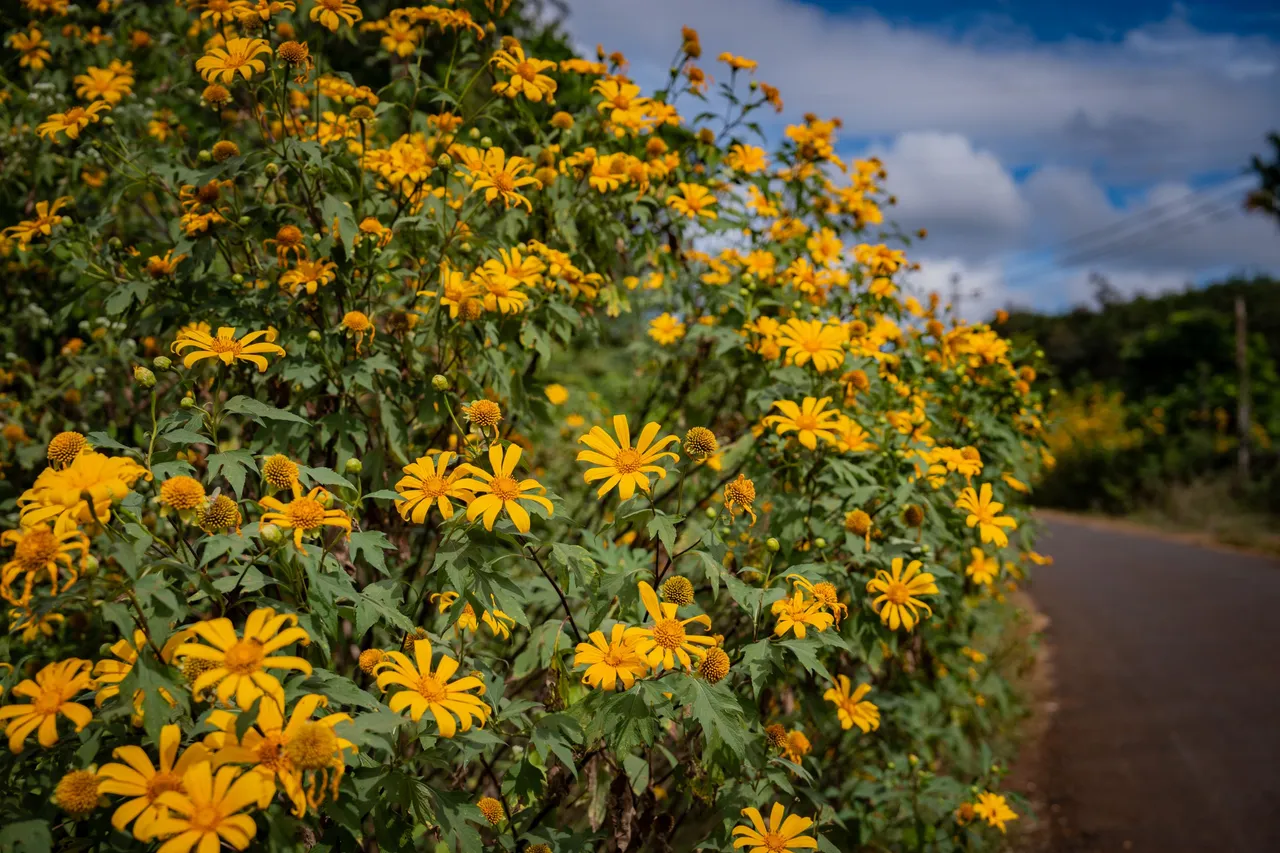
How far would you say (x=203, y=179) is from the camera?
5.59 ft

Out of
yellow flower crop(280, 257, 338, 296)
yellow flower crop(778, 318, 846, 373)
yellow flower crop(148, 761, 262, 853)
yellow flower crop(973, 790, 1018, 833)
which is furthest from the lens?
yellow flower crop(973, 790, 1018, 833)

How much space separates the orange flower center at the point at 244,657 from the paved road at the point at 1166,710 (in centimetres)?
427

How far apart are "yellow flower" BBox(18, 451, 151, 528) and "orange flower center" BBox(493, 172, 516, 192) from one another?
1122 mm

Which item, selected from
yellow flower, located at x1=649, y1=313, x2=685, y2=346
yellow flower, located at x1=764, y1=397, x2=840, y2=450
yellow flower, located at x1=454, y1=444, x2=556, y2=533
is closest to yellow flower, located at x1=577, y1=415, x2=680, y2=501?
yellow flower, located at x1=454, y1=444, x2=556, y2=533

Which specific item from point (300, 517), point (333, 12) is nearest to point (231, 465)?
point (300, 517)

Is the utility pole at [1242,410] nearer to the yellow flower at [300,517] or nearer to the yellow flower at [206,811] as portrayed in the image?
the yellow flower at [300,517]

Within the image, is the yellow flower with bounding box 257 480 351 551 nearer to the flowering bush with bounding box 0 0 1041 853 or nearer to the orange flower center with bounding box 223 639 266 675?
the flowering bush with bounding box 0 0 1041 853

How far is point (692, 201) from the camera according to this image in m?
Result: 2.58

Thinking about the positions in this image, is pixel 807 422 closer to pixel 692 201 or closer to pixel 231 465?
pixel 692 201

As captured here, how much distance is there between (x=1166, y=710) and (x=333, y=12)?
6312mm

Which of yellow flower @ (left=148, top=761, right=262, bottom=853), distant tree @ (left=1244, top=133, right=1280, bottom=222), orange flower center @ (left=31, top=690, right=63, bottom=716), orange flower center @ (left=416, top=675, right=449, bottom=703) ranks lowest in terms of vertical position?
yellow flower @ (left=148, top=761, right=262, bottom=853)

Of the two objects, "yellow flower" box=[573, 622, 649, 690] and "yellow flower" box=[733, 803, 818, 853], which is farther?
"yellow flower" box=[733, 803, 818, 853]

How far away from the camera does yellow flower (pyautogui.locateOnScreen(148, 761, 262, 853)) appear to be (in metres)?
0.93

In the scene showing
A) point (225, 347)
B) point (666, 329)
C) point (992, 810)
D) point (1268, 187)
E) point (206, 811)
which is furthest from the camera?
point (1268, 187)
